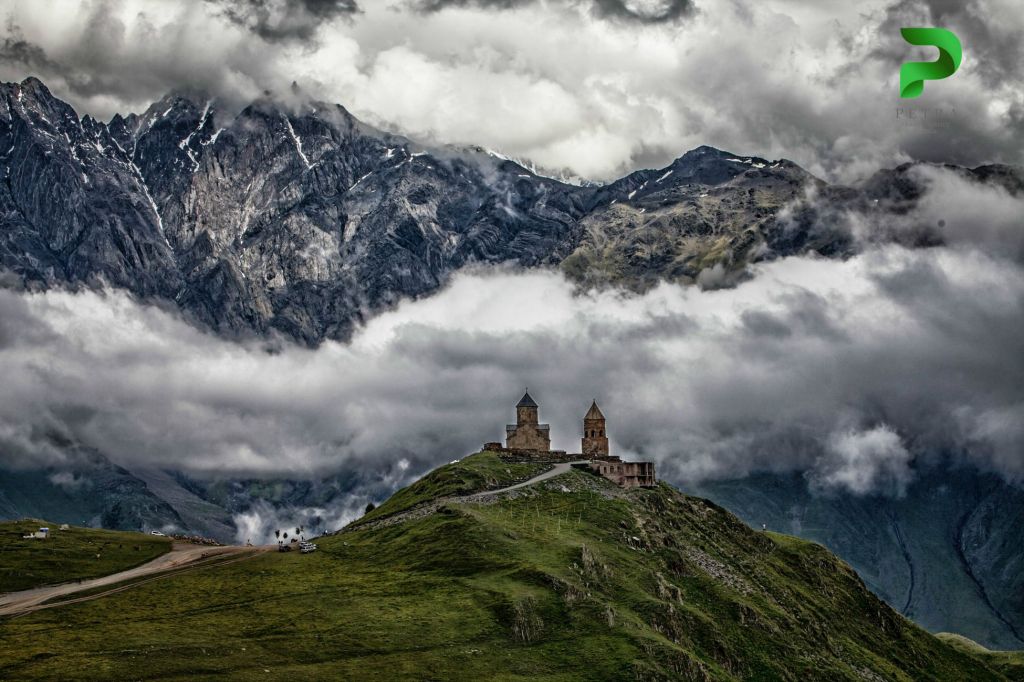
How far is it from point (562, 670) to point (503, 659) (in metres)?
10.2

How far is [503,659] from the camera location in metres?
197

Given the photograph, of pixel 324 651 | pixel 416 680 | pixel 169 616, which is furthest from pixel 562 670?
pixel 169 616

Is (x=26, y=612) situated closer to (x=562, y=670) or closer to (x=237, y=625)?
(x=237, y=625)

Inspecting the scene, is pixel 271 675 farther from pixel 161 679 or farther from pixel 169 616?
pixel 169 616

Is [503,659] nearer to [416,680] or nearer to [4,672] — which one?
[416,680]

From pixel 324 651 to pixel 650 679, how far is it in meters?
55.8

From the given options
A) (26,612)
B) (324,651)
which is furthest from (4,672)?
(324,651)

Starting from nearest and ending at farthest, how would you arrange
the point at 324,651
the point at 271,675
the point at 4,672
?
1. the point at 4,672
2. the point at 271,675
3. the point at 324,651

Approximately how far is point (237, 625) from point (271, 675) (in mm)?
22083

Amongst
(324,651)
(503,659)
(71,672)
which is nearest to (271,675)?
(324,651)

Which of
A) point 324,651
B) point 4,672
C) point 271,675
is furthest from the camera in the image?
point 324,651

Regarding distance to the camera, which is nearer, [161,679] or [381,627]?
[161,679]

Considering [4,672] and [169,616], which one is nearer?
[4,672]

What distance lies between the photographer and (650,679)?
200 m
